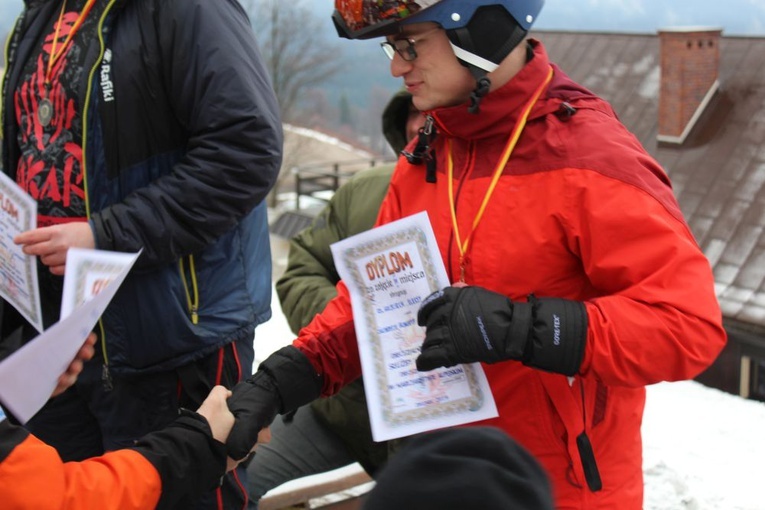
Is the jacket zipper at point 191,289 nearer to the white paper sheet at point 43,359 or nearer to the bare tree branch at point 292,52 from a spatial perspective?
the white paper sheet at point 43,359

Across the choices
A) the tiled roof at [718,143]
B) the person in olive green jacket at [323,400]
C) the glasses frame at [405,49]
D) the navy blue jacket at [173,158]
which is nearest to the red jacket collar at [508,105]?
the glasses frame at [405,49]

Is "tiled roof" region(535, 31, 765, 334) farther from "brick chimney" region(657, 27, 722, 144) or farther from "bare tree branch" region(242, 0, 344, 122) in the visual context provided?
"bare tree branch" region(242, 0, 344, 122)

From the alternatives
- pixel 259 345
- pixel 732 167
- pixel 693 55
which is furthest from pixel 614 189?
pixel 693 55

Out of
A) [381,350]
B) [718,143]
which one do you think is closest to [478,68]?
[381,350]

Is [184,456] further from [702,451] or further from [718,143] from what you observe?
[718,143]

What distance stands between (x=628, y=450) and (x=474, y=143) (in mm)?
852

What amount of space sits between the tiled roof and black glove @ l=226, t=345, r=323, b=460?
1291 cm

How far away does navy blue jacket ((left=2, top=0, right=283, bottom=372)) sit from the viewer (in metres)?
2.61

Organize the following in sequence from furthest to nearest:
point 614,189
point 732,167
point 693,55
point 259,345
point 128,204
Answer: point 693,55, point 732,167, point 259,345, point 128,204, point 614,189

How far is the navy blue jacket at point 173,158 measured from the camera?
261cm

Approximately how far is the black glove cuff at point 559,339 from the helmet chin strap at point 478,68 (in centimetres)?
55

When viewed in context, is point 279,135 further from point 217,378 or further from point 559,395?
point 559,395

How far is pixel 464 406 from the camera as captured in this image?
2268 mm

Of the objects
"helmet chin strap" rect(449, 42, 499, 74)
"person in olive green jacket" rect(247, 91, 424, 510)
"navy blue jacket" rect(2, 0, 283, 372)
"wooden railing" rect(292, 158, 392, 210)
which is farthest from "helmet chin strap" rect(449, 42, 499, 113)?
"wooden railing" rect(292, 158, 392, 210)
